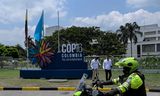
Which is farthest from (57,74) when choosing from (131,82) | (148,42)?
(148,42)

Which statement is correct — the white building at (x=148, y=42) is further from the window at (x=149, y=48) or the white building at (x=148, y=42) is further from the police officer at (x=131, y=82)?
the police officer at (x=131, y=82)

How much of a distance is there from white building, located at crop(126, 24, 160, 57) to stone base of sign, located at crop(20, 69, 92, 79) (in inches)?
3376

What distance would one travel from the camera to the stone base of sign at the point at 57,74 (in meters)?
28.1

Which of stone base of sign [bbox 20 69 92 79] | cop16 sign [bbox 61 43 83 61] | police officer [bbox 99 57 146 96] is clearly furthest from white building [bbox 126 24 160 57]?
police officer [bbox 99 57 146 96]

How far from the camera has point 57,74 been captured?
28.7 meters

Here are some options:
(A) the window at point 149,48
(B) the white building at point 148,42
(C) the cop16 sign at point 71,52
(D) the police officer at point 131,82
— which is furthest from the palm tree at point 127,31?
(D) the police officer at point 131,82

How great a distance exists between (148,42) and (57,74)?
95443 millimetres

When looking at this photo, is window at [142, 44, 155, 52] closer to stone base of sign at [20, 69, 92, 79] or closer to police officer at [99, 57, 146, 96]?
stone base of sign at [20, 69, 92, 79]

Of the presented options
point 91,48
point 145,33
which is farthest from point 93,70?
point 145,33

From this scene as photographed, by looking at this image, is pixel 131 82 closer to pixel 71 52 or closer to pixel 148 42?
pixel 71 52

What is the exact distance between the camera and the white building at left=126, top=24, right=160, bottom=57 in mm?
120125

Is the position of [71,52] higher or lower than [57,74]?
higher

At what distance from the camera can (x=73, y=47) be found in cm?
2917

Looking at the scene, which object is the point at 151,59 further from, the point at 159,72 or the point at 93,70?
the point at 93,70
